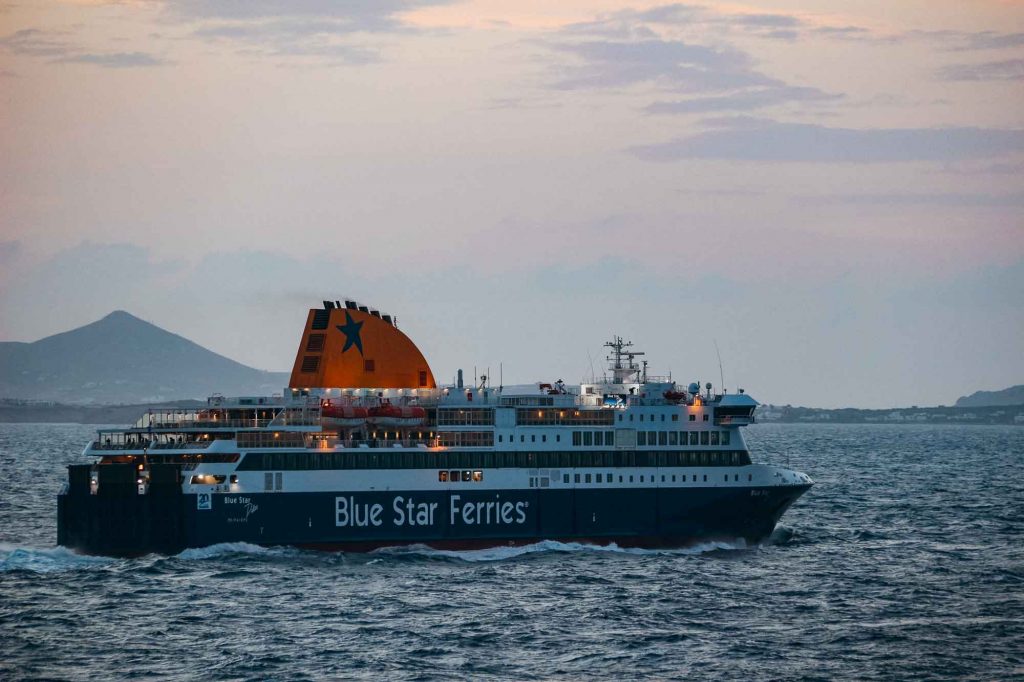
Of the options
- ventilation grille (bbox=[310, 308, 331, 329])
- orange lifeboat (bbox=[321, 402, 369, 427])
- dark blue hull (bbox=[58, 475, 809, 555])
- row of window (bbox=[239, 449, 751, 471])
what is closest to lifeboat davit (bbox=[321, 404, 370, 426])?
orange lifeboat (bbox=[321, 402, 369, 427])

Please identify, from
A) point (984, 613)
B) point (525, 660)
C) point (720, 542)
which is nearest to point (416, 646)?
point (525, 660)

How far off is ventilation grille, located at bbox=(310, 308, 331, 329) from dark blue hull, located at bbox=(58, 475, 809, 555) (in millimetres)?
11037

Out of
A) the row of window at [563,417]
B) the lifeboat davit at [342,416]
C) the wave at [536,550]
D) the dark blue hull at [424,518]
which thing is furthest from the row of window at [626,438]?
the wave at [536,550]

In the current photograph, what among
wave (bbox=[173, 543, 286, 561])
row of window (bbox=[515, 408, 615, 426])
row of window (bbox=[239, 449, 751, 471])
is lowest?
wave (bbox=[173, 543, 286, 561])

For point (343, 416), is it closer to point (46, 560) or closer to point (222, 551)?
point (222, 551)

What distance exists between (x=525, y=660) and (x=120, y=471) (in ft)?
90.5

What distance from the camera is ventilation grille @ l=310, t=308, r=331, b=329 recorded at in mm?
77625

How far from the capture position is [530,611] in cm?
5728

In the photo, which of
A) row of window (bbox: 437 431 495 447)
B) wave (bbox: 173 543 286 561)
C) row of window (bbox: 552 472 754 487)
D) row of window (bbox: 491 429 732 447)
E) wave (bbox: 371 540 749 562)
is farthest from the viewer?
row of window (bbox: 491 429 732 447)

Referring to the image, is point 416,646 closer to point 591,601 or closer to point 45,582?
point 591,601

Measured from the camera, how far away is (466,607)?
57.9 metres

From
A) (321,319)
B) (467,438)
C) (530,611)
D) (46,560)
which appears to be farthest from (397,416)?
(530,611)

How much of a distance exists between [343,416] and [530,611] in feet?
63.5

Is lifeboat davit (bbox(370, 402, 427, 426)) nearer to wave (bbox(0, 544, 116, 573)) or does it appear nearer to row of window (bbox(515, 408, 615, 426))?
row of window (bbox(515, 408, 615, 426))
